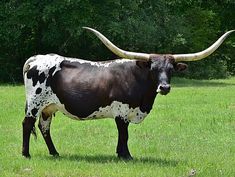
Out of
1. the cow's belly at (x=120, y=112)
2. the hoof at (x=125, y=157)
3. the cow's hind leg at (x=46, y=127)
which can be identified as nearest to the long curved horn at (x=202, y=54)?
the cow's belly at (x=120, y=112)

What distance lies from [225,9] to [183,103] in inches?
1050

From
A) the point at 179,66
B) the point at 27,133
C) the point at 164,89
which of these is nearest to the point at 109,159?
the point at 27,133

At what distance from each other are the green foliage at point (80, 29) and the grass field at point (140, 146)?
14.0m

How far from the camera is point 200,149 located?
10305 millimetres

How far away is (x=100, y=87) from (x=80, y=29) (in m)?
20.2

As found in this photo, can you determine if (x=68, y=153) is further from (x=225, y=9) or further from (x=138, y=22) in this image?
(x=225, y=9)

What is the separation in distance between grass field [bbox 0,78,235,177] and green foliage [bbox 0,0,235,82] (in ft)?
45.9

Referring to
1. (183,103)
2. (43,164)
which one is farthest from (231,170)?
(183,103)

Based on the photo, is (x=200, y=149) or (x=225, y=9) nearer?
(x=200, y=149)

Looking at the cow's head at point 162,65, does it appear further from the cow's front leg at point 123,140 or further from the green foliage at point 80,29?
the green foliage at point 80,29

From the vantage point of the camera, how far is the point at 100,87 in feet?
30.5

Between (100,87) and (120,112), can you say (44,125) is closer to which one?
(100,87)

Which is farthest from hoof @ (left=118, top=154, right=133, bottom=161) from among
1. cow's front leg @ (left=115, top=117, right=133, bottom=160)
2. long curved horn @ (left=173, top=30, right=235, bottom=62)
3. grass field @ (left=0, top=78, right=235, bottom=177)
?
long curved horn @ (left=173, top=30, right=235, bottom=62)

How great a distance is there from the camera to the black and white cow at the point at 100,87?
9.12 metres
